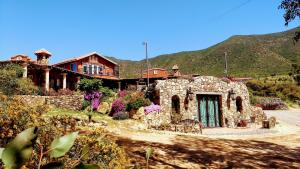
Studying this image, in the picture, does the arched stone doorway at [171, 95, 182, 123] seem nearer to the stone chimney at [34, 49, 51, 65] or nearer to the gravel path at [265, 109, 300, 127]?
the gravel path at [265, 109, 300, 127]

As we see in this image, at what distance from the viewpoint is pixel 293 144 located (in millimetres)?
13328

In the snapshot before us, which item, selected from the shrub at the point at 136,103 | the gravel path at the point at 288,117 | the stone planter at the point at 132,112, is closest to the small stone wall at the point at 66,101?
the shrub at the point at 136,103

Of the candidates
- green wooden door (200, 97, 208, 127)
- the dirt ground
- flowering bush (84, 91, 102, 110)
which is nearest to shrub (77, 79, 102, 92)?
flowering bush (84, 91, 102, 110)

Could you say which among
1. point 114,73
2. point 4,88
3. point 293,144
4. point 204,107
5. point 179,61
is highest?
point 179,61

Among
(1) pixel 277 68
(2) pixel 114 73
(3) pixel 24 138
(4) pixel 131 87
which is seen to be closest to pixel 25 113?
(3) pixel 24 138

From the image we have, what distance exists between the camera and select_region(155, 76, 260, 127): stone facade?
65.7 feet

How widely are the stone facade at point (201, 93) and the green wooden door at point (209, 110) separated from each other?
348 millimetres

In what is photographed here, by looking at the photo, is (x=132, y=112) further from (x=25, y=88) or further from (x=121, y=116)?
(x=25, y=88)

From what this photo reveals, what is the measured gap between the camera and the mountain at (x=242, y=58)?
2891 inches

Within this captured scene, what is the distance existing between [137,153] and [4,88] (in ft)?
48.5

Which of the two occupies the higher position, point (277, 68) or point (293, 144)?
point (277, 68)

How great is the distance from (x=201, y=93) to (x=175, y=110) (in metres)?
2.33

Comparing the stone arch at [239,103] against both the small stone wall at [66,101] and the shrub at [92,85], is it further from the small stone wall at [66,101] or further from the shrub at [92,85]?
the small stone wall at [66,101]

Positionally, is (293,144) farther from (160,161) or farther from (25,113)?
(25,113)
